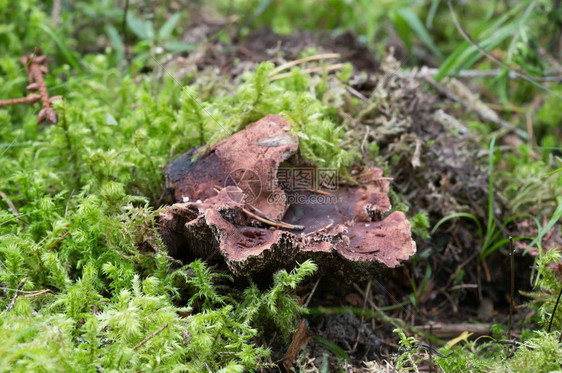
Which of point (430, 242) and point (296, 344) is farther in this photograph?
point (430, 242)

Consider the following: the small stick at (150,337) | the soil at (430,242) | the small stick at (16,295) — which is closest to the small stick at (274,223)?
the soil at (430,242)

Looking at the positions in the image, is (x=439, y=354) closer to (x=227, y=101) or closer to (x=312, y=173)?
(x=312, y=173)

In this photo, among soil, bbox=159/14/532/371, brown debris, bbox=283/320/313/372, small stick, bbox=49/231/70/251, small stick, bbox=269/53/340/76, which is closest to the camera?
brown debris, bbox=283/320/313/372

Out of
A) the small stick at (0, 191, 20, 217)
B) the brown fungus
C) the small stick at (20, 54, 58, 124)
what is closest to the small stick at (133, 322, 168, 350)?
the brown fungus

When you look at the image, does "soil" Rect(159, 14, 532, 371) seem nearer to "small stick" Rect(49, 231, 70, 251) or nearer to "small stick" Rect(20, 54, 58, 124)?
"small stick" Rect(49, 231, 70, 251)

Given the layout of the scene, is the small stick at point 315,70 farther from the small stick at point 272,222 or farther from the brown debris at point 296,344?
the brown debris at point 296,344

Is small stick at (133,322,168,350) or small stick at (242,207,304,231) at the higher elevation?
small stick at (242,207,304,231)

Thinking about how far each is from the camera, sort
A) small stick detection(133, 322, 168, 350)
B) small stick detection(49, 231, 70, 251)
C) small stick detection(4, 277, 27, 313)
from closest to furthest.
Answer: small stick detection(133, 322, 168, 350) → small stick detection(4, 277, 27, 313) → small stick detection(49, 231, 70, 251)

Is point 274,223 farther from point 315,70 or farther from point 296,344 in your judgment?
point 315,70

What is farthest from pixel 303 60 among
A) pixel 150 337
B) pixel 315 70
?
pixel 150 337
